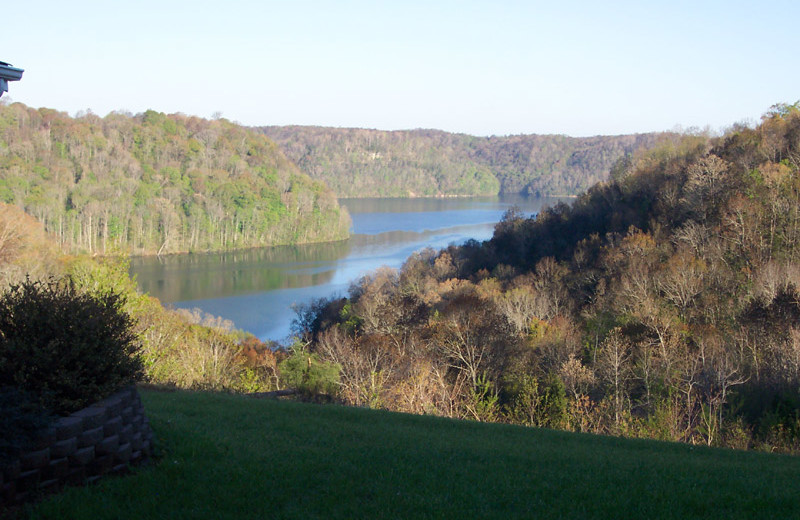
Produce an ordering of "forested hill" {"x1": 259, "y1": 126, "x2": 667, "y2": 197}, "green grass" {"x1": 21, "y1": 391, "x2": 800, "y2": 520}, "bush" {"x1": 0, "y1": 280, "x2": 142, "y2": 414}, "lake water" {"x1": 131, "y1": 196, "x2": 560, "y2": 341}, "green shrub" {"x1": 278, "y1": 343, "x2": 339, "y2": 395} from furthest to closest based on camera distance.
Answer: "forested hill" {"x1": 259, "y1": 126, "x2": 667, "y2": 197} → "lake water" {"x1": 131, "y1": 196, "x2": 560, "y2": 341} → "green shrub" {"x1": 278, "y1": 343, "x2": 339, "y2": 395} → "bush" {"x1": 0, "y1": 280, "x2": 142, "y2": 414} → "green grass" {"x1": 21, "y1": 391, "x2": 800, "y2": 520}

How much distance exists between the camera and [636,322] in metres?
24.6

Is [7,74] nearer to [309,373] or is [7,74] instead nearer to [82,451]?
[82,451]

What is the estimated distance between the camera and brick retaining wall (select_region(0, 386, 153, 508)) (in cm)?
439

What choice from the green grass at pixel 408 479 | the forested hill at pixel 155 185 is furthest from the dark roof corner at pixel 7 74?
the forested hill at pixel 155 185

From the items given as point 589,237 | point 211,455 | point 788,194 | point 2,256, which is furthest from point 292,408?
point 589,237

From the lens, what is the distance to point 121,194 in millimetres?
83938

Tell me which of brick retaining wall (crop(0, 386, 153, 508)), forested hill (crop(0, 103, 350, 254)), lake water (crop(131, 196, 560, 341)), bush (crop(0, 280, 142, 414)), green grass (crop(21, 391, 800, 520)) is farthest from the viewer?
forested hill (crop(0, 103, 350, 254))

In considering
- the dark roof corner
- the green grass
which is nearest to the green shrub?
the green grass

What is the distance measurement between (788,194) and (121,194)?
7676 cm

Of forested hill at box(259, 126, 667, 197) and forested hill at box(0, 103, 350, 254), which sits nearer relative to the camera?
forested hill at box(0, 103, 350, 254)

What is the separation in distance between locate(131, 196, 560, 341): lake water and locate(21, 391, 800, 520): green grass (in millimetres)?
25644

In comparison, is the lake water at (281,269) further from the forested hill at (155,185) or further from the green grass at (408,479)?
the green grass at (408,479)

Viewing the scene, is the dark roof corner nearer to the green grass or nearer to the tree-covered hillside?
the green grass

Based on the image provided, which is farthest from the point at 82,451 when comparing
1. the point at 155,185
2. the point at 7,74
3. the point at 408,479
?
the point at 155,185
